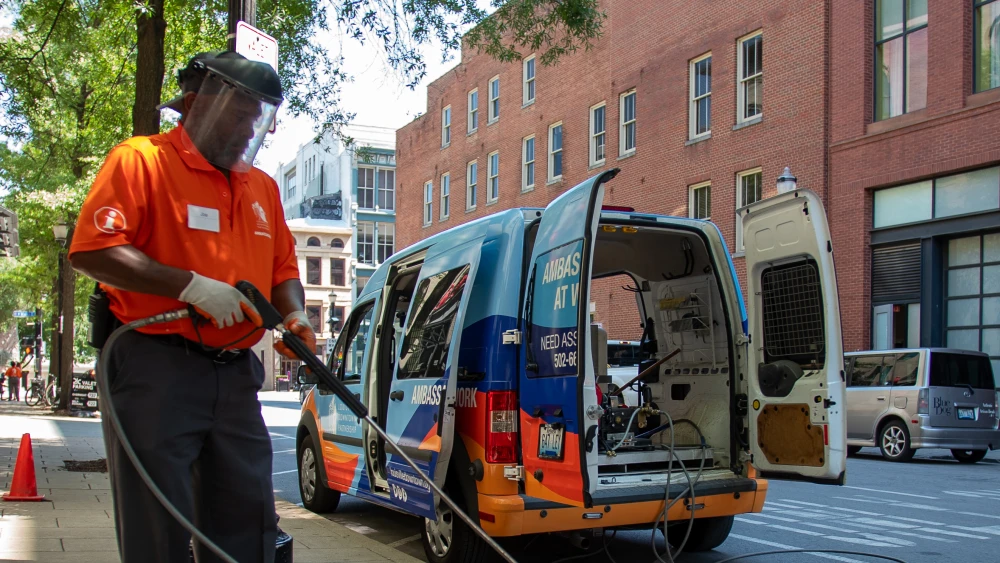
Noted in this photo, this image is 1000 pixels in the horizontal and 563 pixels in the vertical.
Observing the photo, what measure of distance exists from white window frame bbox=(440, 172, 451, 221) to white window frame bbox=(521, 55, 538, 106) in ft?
23.4

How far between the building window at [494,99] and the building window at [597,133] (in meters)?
6.77

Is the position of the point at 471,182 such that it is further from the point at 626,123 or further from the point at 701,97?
the point at 701,97

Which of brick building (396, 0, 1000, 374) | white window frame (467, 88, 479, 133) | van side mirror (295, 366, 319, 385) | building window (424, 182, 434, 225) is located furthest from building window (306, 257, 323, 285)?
van side mirror (295, 366, 319, 385)

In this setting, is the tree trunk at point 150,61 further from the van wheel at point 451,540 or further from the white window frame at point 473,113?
the white window frame at point 473,113

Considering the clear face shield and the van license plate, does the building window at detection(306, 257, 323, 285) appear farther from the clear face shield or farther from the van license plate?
the clear face shield

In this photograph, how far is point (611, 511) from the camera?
598 centimetres

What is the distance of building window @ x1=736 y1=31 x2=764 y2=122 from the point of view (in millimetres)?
24844

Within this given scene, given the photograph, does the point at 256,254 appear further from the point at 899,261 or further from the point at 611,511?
the point at 899,261

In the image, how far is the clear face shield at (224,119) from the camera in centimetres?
311

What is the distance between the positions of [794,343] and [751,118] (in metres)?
19.5

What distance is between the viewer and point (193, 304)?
2859 mm

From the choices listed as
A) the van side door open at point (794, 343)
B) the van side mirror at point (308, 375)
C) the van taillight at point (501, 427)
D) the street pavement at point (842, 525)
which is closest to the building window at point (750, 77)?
the street pavement at point (842, 525)

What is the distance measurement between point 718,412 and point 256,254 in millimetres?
4706

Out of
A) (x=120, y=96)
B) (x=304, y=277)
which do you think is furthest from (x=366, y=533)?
(x=304, y=277)
